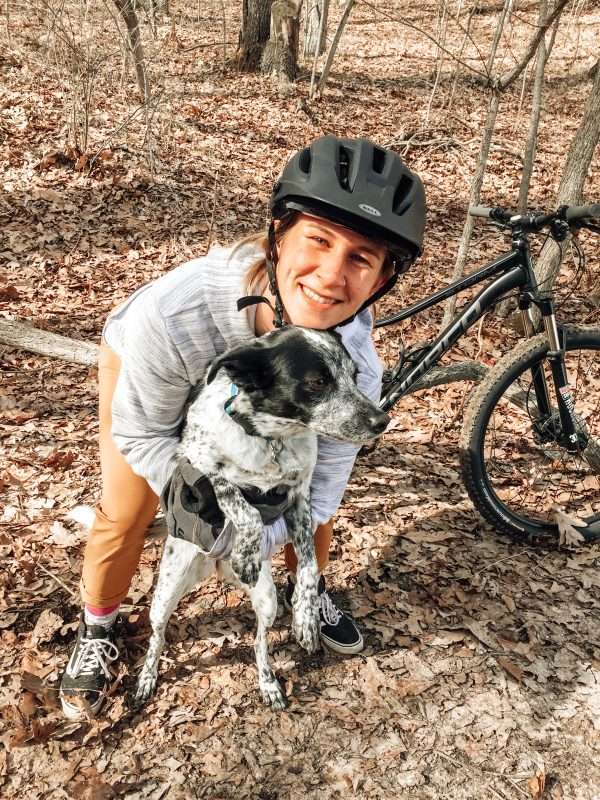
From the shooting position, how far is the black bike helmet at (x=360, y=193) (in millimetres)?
2342

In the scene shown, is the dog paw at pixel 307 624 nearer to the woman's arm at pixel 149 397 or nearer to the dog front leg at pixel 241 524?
the dog front leg at pixel 241 524

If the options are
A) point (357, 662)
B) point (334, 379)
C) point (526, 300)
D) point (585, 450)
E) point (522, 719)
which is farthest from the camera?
point (585, 450)

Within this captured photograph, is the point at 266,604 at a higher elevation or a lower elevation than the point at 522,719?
higher

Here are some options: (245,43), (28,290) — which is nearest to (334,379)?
(28,290)

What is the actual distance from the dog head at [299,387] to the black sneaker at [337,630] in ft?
4.91

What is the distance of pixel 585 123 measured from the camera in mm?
5688

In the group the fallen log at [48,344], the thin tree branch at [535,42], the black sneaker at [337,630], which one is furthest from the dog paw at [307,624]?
the thin tree branch at [535,42]

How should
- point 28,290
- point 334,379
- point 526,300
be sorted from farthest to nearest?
point 28,290, point 526,300, point 334,379

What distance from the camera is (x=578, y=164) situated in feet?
19.3

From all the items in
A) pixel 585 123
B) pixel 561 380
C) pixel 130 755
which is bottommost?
pixel 130 755

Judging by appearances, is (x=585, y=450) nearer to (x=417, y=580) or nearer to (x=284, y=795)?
(x=417, y=580)

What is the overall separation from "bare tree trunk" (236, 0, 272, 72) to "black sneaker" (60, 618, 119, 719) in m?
13.8

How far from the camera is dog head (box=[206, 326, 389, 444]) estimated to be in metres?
2.33

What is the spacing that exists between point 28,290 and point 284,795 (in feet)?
20.6
